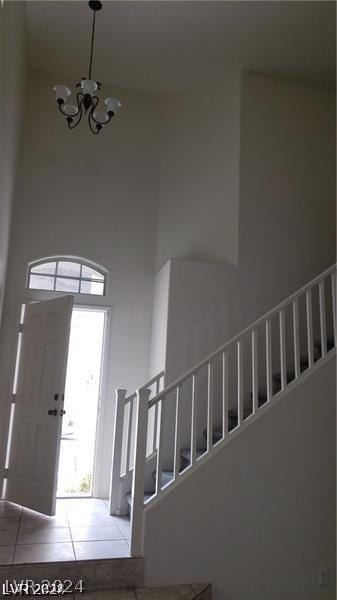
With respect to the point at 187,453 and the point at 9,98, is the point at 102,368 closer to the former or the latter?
the point at 187,453

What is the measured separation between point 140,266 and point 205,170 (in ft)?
4.67

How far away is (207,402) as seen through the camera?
4.46 metres

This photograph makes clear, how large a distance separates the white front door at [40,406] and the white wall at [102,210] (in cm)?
42

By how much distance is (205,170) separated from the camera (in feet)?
18.0

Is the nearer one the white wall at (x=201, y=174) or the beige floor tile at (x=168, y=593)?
the beige floor tile at (x=168, y=593)

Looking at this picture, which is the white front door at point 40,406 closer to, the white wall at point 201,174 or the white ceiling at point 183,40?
the white wall at point 201,174

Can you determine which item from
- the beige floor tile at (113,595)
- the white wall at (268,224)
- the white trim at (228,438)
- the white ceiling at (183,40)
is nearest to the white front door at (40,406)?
the white wall at (268,224)

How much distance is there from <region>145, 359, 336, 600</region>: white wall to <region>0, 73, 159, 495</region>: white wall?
2012 millimetres

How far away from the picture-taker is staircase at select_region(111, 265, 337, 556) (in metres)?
3.24

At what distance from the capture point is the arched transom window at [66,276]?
209 inches

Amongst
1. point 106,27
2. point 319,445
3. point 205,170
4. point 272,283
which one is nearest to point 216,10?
point 106,27

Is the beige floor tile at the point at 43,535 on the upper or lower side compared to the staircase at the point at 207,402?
lower

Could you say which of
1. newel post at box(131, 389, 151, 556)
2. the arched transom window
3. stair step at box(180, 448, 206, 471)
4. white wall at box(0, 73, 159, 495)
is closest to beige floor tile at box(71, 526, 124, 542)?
newel post at box(131, 389, 151, 556)

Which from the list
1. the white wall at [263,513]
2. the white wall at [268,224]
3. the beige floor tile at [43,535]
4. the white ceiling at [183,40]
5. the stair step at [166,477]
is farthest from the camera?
the white wall at [268,224]
